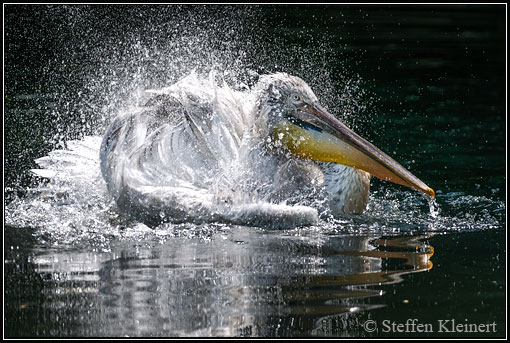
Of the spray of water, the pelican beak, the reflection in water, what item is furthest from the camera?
the pelican beak

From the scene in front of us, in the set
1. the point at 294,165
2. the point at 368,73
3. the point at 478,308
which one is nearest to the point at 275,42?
the point at 368,73

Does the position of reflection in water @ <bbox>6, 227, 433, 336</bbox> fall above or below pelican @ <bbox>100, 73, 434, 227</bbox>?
below

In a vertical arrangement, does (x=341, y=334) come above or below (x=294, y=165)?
below

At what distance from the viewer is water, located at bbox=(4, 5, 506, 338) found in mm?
3768

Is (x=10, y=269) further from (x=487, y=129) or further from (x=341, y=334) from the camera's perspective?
(x=487, y=129)

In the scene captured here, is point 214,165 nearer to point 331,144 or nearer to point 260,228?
point 260,228

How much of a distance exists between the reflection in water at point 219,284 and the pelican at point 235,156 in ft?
1.06

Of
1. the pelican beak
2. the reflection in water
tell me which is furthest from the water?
the pelican beak

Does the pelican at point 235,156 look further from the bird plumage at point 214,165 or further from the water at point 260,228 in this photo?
the water at point 260,228

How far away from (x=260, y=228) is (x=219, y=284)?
102 cm

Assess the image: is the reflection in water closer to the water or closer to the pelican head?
the water

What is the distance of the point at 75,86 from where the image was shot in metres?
8.43

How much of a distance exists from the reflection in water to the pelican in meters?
0.32

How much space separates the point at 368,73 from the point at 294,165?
410 centimetres
